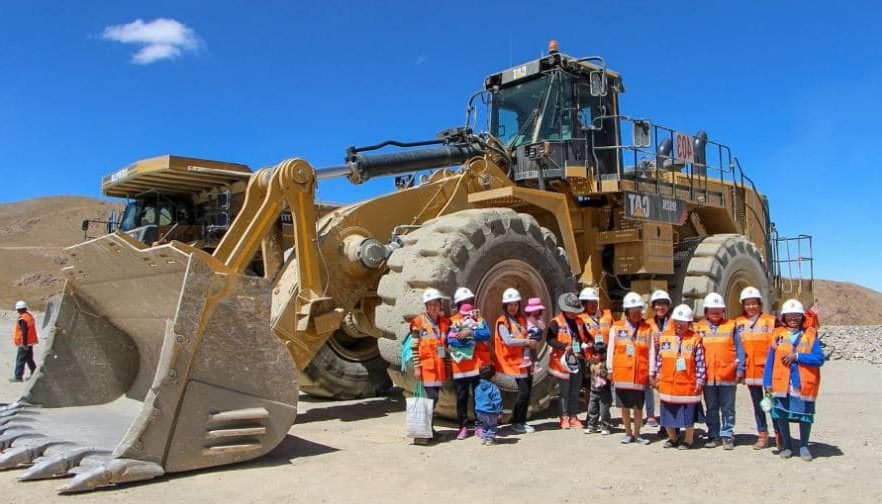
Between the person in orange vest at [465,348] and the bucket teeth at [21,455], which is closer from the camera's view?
the bucket teeth at [21,455]

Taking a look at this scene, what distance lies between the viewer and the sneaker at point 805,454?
20.5 ft

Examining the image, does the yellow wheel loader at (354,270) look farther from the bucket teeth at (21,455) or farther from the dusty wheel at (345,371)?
the dusty wheel at (345,371)

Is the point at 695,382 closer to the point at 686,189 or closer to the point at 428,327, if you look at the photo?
the point at 428,327

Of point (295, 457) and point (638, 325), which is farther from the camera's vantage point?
point (638, 325)

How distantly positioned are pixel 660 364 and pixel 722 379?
1.78 feet

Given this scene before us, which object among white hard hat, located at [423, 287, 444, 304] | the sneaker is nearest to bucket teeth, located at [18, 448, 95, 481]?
white hard hat, located at [423, 287, 444, 304]

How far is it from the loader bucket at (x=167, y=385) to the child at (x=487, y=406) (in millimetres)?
1745

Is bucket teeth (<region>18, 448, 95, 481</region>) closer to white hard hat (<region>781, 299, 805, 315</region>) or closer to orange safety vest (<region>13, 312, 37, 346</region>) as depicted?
white hard hat (<region>781, 299, 805, 315</region>)

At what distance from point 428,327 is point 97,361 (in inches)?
132

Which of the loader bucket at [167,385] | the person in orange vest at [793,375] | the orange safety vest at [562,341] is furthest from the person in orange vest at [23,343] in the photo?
the person in orange vest at [793,375]

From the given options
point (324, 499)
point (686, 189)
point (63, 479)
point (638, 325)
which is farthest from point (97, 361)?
point (686, 189)

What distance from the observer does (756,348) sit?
6.82m

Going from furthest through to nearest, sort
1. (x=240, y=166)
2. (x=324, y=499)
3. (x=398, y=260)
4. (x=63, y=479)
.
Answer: (x=240, y=166) < (x=398, y=260) < (x=63, y=479) < (x=324, y=499)

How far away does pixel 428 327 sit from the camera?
696 centimetres
